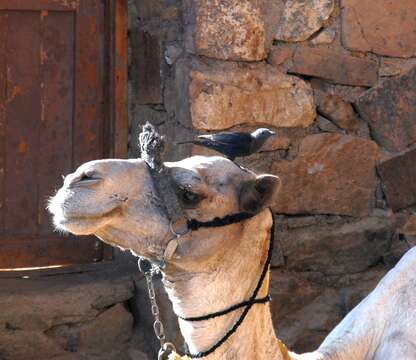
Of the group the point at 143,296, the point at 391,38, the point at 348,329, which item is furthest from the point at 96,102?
the point at 348,329

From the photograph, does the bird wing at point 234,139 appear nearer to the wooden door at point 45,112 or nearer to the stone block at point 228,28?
the stone block at point 228,28

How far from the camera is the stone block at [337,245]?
15.3ft

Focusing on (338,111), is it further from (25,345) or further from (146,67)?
(25,345)

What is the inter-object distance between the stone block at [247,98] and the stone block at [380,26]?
305 millimetres

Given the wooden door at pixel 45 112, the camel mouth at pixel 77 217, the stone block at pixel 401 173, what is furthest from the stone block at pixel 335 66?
the camel mouth at pixel 77 217

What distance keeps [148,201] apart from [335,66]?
191cm

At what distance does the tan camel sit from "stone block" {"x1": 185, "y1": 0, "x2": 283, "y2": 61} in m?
1.38

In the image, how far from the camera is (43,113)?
4898 millimetres

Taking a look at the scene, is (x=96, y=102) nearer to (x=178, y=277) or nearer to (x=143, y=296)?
(x=143, y=296)

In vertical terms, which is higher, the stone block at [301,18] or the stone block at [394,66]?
the stone block at [301,18]

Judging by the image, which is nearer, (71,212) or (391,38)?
(71,212)

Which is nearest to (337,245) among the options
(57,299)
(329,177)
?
(329,177)

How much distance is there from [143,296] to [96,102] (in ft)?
2.90

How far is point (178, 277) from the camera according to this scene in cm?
302
